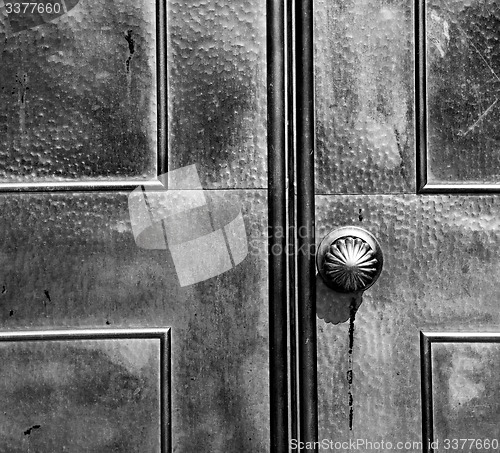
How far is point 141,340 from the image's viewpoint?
2.43 feet

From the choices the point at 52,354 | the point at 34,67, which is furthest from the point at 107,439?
the point at 34,67

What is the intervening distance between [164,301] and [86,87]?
1.14 feet

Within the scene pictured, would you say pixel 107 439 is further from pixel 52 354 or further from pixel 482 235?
pixel 482 235

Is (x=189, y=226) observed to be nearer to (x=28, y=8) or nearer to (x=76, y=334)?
(x=76, y=334)

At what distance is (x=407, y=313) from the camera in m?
0.74

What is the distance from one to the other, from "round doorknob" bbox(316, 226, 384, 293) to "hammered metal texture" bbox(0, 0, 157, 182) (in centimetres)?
29

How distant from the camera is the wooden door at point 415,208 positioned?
73 cm

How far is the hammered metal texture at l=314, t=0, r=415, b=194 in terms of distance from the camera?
736 mm

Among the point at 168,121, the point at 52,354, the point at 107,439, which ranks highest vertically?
the point at 168,121

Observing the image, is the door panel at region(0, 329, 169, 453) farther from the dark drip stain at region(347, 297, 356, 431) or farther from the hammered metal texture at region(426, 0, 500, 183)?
the hammered metal texture at region(426, 0, 500, 183)

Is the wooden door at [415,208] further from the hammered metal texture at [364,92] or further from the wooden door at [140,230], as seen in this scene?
the wooden door at [140,230]

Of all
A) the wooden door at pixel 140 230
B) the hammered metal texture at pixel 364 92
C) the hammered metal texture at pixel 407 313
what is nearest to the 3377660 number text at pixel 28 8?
the wooden door at pixel 140 230

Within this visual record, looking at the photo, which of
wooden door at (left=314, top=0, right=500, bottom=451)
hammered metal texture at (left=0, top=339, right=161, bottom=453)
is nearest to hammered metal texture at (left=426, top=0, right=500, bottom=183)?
wooden door at (left=314, top=0, right=500, bottom=451)

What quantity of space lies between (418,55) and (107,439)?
0.75m
